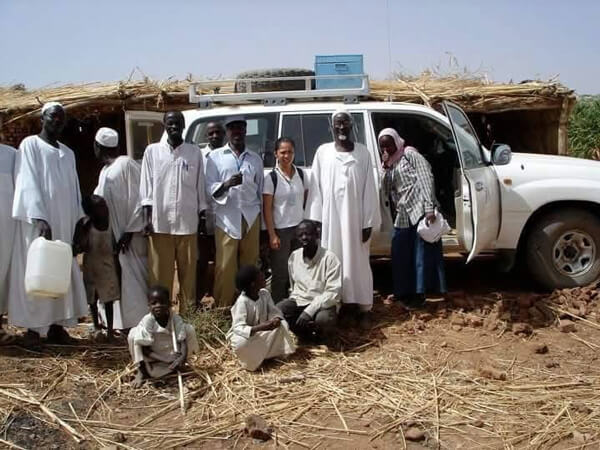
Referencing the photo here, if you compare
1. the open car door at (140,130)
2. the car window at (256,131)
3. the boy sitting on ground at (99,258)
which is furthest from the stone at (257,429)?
the open car door at (140,130)

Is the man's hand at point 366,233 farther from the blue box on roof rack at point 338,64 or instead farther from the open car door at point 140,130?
the open car door at point 140,130

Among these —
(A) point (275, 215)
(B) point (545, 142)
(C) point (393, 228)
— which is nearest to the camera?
(A) point (275, 215)

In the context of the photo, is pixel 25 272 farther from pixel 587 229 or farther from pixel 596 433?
pixel 587 229

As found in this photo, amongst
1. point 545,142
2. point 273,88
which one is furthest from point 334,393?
point 545,142

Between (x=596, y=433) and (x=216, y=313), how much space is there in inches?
110

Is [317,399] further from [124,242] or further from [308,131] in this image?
[308,131]

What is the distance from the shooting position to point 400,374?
4379 mm

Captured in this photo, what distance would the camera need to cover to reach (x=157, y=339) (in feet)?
13.7

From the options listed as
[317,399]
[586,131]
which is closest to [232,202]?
[317,399]

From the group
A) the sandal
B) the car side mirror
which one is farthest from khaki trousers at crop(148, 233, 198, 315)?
the car side mirror

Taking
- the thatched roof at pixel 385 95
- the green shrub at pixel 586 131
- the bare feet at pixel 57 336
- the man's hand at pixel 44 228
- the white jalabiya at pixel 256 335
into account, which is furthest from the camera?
the green shrub at pixel 586 131

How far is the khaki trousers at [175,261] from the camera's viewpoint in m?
4.95

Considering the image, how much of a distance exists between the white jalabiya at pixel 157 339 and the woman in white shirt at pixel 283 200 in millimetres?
1223

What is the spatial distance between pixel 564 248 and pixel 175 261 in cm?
357
